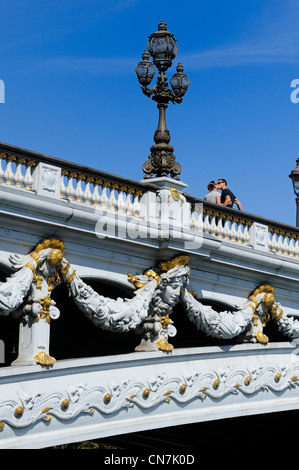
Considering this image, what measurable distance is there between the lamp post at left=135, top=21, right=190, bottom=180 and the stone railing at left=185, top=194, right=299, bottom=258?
37.1 inches

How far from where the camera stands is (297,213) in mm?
29141

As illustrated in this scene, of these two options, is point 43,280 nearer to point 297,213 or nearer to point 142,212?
point 142,212

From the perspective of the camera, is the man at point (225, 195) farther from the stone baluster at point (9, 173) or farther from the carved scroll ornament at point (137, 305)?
the stone baluster at point (9, 173)

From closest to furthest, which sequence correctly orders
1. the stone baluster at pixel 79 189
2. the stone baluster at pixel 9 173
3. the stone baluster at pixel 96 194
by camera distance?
the stone baluster at pixel 9 173 < the stone baluster at pixel 79 189 < the stone baluster at pixel 96 194

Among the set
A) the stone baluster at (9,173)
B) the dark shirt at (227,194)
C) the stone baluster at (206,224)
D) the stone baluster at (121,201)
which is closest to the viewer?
the stone baluster at (9,173)

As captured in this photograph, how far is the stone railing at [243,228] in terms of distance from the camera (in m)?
→ 24.1

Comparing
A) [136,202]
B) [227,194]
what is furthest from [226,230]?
[136,202]

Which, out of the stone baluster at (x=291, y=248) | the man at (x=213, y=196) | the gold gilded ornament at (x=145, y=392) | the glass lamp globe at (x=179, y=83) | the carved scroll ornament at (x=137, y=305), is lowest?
the gold gilded ornament at (x=145, y=392)

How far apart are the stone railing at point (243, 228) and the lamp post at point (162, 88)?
3.09ft

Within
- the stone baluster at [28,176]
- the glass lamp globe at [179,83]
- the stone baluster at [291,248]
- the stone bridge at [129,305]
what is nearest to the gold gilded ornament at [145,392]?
the stone bridge at [129,305]

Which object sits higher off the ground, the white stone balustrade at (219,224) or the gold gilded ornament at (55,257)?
the white stone balustrade at (219,224)

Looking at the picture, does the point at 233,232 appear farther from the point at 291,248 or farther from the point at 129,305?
the point at 129,305

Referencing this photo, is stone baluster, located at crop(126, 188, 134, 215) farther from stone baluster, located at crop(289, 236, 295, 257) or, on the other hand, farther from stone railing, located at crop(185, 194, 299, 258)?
stone baluster, located at crop(289, 236, 295, 257)

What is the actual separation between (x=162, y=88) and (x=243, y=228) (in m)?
4.64
